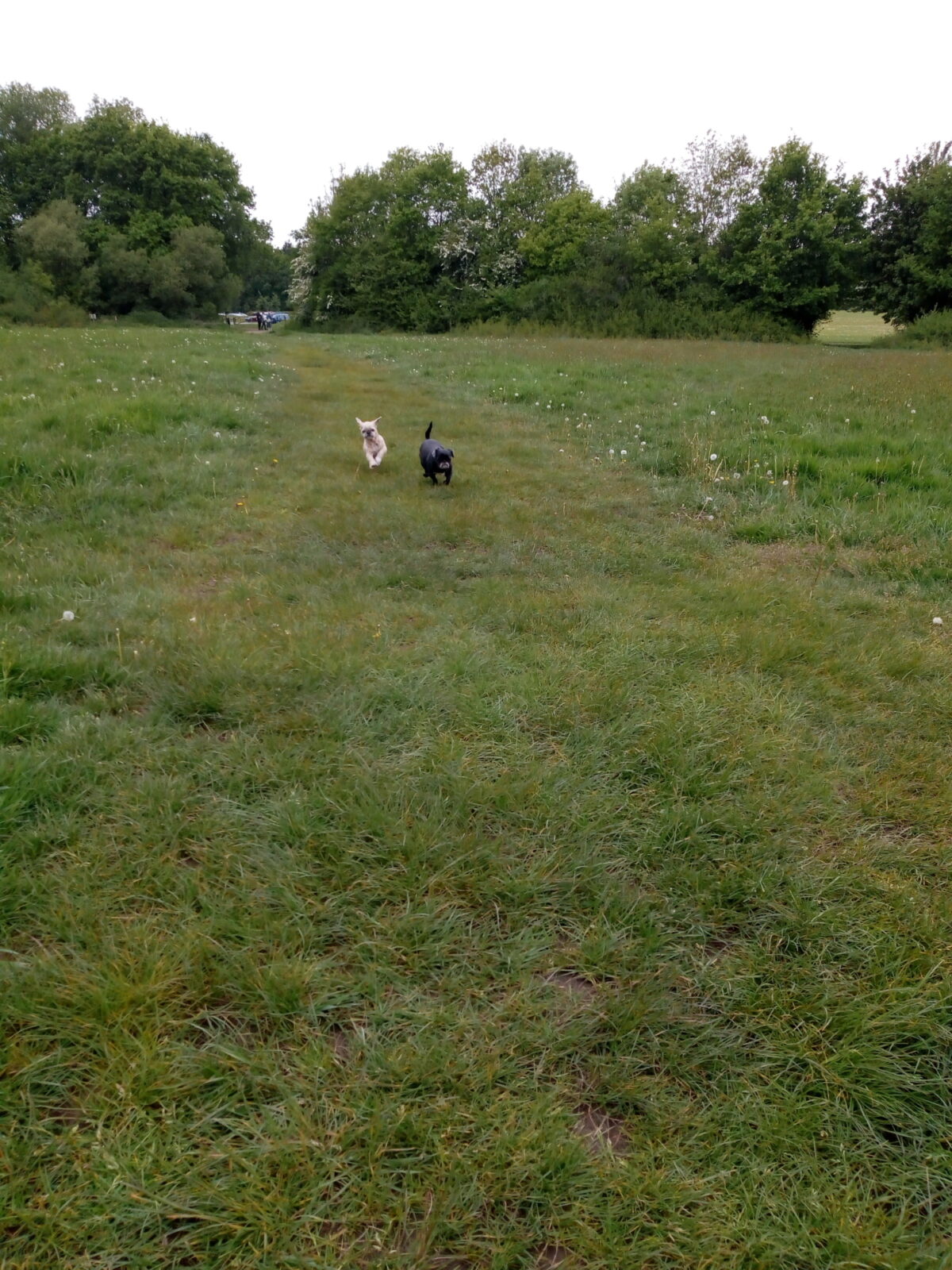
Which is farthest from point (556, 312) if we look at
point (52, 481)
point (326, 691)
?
point (326, 691)

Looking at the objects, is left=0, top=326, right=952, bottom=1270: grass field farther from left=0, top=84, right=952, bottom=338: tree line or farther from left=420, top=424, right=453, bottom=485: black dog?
left=0, top=84, right=952, bottom=338: tree line

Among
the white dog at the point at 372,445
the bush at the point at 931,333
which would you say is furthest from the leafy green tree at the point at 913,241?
the white dog at the point at 372,445

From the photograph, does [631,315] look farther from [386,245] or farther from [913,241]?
[386,245]

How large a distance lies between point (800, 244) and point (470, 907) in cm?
4634

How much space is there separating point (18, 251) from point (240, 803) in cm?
5516

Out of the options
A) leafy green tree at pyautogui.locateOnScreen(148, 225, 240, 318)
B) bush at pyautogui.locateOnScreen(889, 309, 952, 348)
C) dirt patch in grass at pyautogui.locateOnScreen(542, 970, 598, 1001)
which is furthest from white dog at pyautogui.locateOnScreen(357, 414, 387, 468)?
leafy green tree at pyautogui.locateOnScreen(148, 225, 240, 318)

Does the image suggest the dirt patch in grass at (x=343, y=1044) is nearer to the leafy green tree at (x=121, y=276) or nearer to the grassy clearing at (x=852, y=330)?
the grassy clearing at (x=852, y=330)

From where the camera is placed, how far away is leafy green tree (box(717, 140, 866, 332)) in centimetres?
3753

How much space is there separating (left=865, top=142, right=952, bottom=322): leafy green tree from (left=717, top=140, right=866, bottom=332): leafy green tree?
1136mm

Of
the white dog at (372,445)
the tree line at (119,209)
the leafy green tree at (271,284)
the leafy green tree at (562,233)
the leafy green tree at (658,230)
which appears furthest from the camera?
the leafy green tree at (271,284)

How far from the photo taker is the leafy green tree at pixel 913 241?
34.6 metres

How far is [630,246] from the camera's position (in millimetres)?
40406

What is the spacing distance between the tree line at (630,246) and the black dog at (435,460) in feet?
108

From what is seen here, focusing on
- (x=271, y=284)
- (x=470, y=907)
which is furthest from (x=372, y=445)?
(x=271, y=284)
